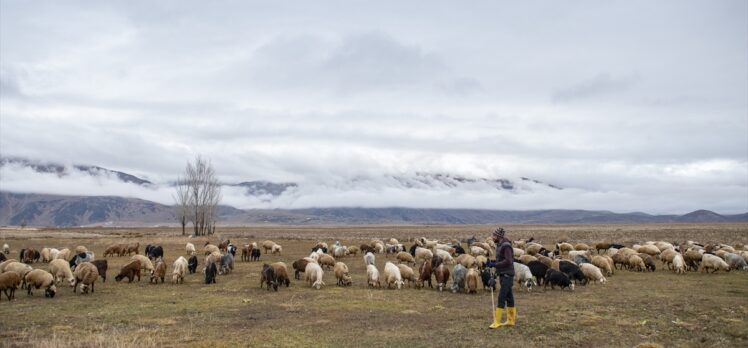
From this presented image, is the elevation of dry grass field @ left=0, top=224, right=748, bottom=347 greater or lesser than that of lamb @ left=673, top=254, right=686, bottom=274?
lesser

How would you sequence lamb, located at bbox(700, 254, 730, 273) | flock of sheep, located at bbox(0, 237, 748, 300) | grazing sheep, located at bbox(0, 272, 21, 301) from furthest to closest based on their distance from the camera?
lamb, located at bbox(700, 254, 730, 273)
flock of sheep, located at bbox(0, 237, 748, 300)
grazing sheep, located at bbox(0, 272, 21, 301)

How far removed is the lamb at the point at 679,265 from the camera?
27.3 m

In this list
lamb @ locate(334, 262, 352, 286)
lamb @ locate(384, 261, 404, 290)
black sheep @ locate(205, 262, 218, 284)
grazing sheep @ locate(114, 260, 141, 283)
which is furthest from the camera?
grazing sheep @ locate(114, 260, 141, 283)

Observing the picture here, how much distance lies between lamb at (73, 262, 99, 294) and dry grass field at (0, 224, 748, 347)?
502 mm

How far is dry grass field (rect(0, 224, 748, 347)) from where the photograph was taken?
12.8 meters

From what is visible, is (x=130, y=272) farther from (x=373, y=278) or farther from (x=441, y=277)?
(x=441, y=277)

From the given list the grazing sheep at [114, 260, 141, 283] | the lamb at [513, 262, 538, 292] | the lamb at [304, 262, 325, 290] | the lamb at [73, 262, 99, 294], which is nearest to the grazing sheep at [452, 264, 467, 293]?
the lamb at [513, 262, 538, 292]

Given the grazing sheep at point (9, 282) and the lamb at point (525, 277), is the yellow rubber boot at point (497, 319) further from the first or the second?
the grazing sheep at point (9, 282)

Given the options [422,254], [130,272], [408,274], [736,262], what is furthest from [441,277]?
[736,262]

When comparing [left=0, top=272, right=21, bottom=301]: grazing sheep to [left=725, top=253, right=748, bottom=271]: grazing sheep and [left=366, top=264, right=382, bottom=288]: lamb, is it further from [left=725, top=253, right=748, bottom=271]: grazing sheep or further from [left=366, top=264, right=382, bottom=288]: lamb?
[left=725, top=253, right=748, bottom=271]: grazing sheep

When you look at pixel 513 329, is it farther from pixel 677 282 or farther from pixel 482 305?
pixel 677 282

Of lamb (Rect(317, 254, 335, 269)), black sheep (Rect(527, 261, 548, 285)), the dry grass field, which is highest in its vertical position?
black sheep (Rect(527, 261, 548, 285))

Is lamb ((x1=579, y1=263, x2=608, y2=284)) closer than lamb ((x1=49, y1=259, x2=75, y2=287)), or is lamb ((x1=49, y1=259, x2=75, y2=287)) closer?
lamb ((x1=49, y1=259, x2=75, y2=287))

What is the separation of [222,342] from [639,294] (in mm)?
15750
